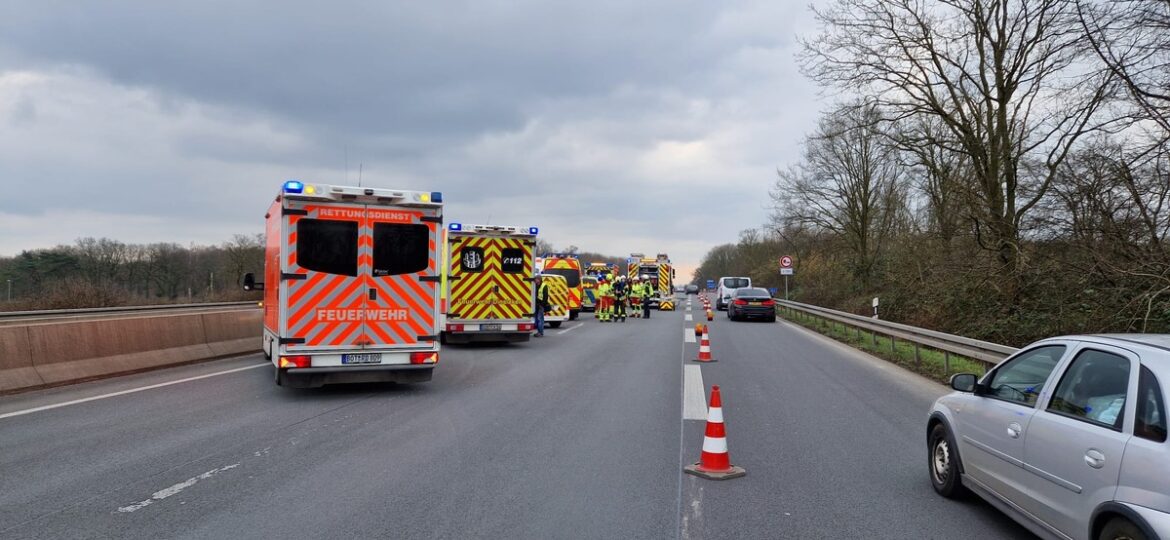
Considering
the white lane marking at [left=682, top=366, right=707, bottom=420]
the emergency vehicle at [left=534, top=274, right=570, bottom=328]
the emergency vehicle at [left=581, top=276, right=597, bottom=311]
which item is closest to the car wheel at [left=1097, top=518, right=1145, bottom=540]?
the white lane marking at [left=682, top=366, right=707, bottom=420]

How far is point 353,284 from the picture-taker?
1039 centimetres

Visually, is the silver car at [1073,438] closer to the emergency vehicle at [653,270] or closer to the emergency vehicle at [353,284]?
the emergency vehicle at [353,284]

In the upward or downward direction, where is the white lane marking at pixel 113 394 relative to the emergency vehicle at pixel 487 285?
downward

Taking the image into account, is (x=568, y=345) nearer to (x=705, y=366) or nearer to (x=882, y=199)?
(x=705, y=366)

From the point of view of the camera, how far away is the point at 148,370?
40.5ft

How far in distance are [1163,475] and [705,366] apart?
36.8ft

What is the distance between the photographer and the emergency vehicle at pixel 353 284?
10.0 meters

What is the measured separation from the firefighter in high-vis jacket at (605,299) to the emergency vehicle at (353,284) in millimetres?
20178

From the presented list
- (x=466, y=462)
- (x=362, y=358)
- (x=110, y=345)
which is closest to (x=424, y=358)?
(x=362, y=358)

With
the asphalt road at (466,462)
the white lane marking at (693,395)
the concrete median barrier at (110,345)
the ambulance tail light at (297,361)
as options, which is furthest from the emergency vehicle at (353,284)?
the white lane marking at (693,395)

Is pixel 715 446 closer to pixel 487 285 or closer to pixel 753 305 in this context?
pixel 487 285

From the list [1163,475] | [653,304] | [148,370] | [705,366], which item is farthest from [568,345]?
[653,304]

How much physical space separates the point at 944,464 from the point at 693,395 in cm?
509

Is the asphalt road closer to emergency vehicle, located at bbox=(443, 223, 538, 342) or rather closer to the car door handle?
the car door handle
